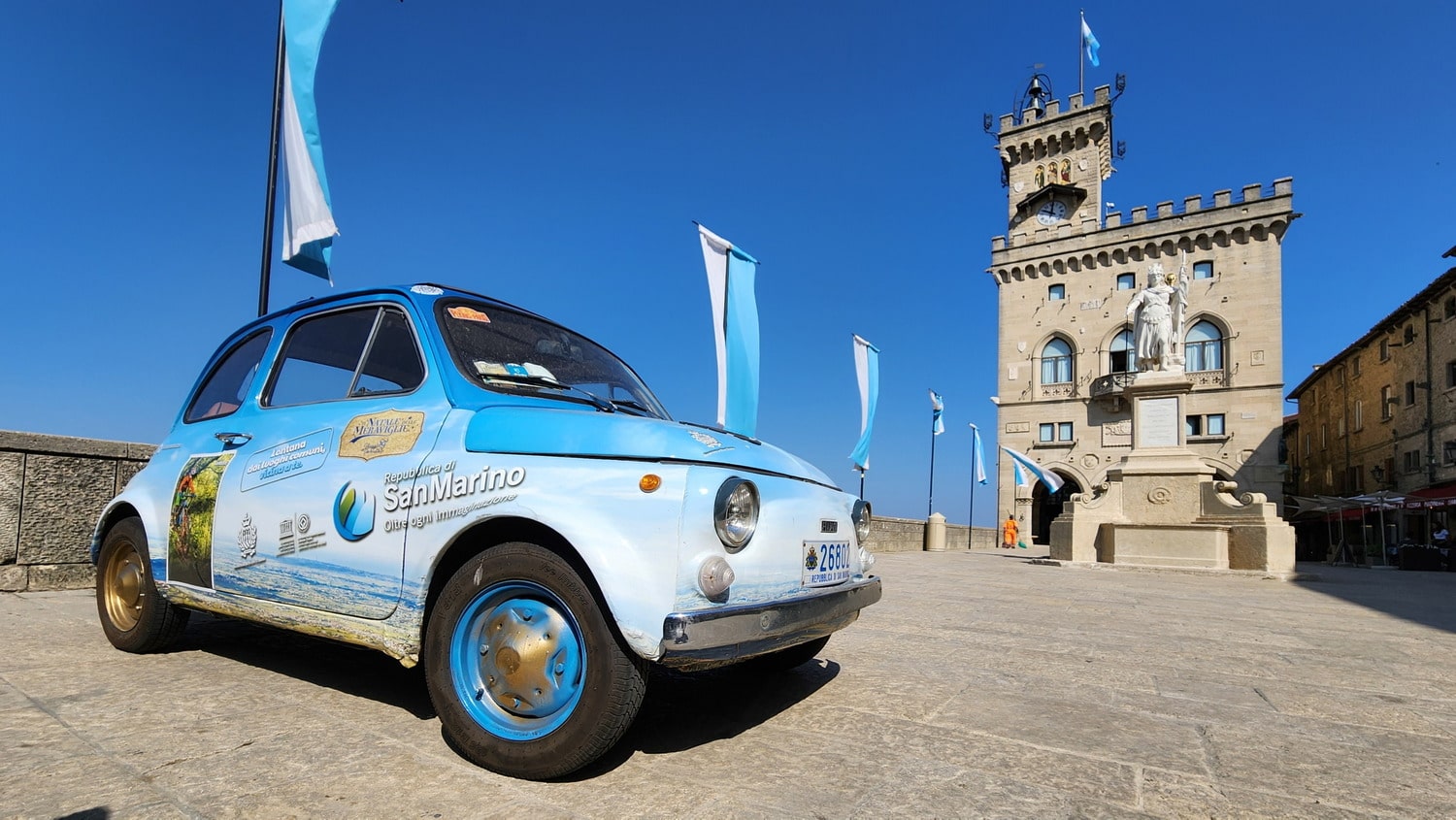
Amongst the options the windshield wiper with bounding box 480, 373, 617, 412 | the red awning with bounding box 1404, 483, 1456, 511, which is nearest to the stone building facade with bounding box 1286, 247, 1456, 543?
the red awning with bounding box 1404, 483, 1456, 511

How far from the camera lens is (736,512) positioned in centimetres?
230

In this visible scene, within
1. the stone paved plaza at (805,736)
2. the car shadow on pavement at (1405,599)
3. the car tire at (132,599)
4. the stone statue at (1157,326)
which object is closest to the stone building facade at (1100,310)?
the stone statue at (1157,326)

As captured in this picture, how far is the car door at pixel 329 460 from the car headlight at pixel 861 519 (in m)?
1.74

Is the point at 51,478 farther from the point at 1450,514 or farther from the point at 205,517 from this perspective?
the point at 1450,514

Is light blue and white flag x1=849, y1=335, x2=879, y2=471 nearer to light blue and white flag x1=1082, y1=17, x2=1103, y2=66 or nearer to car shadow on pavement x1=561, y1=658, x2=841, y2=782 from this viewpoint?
car shadow on pavement x1=561, y1=658, x2=841, y2=782

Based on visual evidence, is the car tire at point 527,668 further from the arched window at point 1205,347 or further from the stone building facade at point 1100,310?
the arched window at point 1205,347

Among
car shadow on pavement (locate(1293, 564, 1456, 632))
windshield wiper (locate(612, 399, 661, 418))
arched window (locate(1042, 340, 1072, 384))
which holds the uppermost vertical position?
arched window (locate(1042, 340, 1072, 384))

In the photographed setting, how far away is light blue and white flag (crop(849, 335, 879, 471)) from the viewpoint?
19.2m

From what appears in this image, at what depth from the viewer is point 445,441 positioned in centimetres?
257

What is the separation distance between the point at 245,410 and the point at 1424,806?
479 centimetres

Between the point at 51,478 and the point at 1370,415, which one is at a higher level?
the point at 1370,415

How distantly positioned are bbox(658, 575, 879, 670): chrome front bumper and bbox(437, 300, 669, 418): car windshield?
104 centimetres

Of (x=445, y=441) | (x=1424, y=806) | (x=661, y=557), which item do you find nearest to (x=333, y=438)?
(x=445, y=441)

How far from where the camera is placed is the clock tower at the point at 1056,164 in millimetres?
40469
